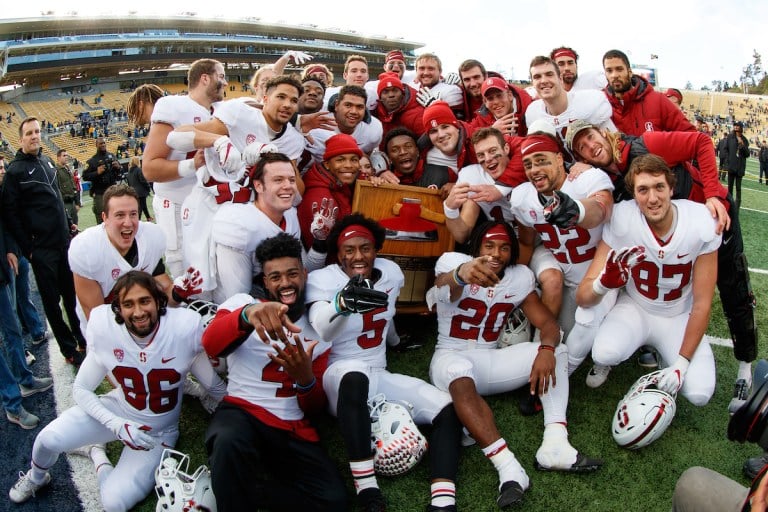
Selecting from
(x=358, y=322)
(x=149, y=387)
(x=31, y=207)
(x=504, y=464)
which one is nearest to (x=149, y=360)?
(x=149, y=387)

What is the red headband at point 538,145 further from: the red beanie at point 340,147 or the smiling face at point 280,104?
the smiling face at point 280,104

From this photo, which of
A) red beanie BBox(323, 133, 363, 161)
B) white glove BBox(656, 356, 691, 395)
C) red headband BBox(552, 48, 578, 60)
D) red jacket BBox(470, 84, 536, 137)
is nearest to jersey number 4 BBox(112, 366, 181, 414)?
red beanie BBox(323, 133, 363, 161)

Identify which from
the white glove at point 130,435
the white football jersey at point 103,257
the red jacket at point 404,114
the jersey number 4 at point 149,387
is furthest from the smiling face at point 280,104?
the white glove at point 130,435

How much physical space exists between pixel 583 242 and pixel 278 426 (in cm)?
219

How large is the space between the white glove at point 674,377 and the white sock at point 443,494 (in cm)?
131

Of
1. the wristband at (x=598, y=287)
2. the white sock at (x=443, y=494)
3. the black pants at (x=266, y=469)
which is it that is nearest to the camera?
the black pants at (x=266, y=469)

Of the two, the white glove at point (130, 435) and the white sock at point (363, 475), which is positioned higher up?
the white glove at point (130, 435)

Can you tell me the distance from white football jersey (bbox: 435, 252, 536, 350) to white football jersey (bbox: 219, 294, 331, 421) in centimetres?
105

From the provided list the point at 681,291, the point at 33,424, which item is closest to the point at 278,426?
the point at 33,424

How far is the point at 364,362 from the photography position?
10.2 feet

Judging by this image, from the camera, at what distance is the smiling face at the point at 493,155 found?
3.71 meters

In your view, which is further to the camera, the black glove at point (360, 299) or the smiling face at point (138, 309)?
the smiling face at point (138, 309)

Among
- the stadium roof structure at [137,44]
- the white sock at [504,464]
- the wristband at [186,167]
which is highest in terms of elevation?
the stadium roof structure at [137,44]

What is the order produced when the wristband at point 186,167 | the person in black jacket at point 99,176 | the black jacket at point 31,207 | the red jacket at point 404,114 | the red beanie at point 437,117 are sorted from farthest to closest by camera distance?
1. the person in black jacket at point 99,176
2. the red jacket at point 404,114
3. the red beanie at point 437,117
4. the black jacket at point 31,207
5. the wristband at point 186,167
